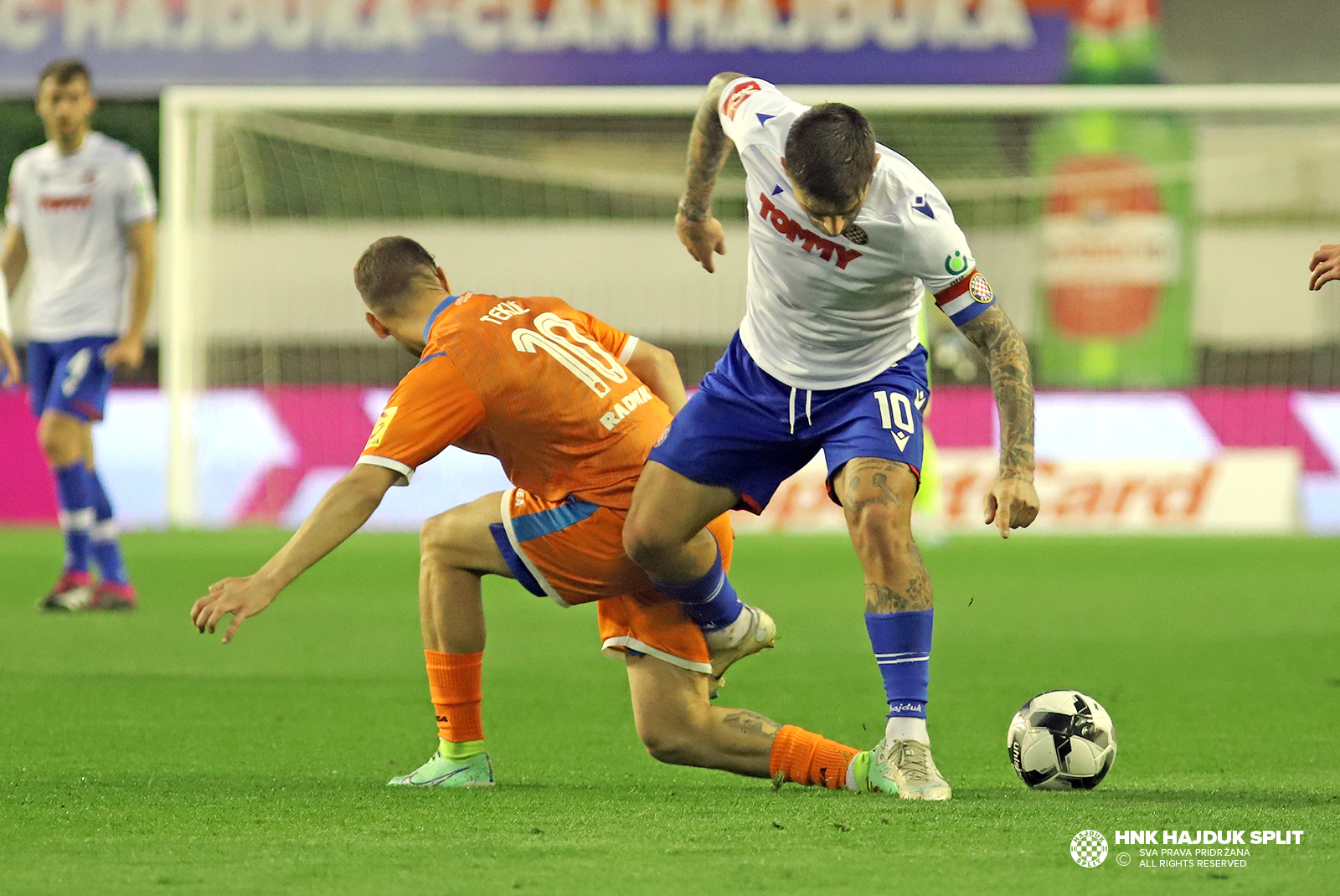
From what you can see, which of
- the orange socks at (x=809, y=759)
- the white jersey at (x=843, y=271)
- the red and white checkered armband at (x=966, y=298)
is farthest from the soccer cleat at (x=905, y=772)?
the red and white checkered armband at (x=966, y=298)

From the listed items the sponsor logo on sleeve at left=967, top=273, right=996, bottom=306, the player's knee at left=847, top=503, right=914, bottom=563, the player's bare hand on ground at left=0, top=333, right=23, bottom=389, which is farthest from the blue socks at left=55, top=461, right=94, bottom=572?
the sponsor logo on sleeve at left=967, top=273, right=996, bottom=306

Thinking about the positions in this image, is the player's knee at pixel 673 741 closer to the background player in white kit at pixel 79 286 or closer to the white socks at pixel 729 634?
the white socks at pixel 729 634

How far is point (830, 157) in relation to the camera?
13.0 feet

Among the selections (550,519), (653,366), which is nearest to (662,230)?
(653,366)

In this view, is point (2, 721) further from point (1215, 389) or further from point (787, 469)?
point (1215, 389)

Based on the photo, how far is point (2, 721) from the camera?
5.49 meters

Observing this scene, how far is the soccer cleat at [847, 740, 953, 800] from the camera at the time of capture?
4.02 meters

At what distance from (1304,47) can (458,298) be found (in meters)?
16.3

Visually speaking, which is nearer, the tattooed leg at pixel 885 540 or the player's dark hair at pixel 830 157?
the player's dark hair at pixel 830 157

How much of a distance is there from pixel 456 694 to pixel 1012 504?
1488 millimetres

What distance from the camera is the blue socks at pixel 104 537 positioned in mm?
8789

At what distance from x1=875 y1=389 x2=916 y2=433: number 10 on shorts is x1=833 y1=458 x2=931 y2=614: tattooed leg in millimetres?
148

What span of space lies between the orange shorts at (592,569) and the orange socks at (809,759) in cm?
32

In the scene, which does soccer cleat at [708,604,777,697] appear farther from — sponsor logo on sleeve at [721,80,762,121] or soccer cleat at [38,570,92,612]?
soccer cleat at [38,570,92,612]
